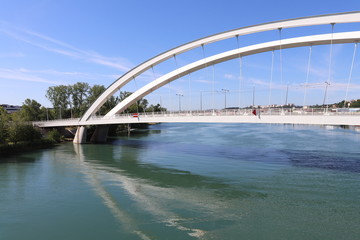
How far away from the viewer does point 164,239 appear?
8.23 m

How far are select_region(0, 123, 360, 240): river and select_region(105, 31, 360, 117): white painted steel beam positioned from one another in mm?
9517

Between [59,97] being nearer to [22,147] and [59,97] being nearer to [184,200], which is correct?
[22,147]

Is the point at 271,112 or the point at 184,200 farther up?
the point at 271,112

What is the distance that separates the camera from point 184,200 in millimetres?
11992

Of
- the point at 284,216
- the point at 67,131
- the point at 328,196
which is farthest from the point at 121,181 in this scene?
the point at 67,131

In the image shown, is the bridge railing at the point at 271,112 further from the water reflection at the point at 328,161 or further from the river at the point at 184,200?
the water reflection at the point at 328,161

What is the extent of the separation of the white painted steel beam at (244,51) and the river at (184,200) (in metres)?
9.52

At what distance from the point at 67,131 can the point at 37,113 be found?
2215cm

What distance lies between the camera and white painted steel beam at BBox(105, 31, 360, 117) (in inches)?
671

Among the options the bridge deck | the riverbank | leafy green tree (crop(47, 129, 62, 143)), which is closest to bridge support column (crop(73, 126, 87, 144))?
leafy green tree (crop(47, 129, 62, 143))

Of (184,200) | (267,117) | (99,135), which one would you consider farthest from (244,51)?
(99,135)

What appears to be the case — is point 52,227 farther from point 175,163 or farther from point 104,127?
point 104,127

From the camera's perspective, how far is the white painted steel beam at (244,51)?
17.0 m

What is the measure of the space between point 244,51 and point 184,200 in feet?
49.0
